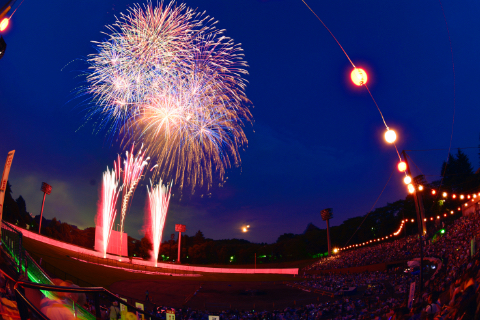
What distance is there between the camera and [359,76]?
9922mm

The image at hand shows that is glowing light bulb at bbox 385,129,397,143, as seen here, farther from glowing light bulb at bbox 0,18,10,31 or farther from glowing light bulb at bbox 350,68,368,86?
glowing light bulb at bbox 0,18,10,31

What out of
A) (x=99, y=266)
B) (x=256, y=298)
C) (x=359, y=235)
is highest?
(x=359, y=235)

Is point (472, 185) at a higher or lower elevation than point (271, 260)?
higher

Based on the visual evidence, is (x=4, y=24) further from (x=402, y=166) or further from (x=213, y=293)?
(x=213, y=293)

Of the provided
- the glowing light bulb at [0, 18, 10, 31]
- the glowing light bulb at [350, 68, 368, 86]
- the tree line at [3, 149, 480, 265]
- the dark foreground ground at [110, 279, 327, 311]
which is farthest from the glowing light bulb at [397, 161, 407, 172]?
the tree line at [3, 149, 480, 265]

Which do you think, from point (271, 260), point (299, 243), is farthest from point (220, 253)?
point (299, 243)

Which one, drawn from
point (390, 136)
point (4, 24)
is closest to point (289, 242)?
point (390, 136)

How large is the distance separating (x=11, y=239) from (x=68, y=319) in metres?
6.83

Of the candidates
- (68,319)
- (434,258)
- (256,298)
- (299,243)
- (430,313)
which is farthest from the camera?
(299,243)

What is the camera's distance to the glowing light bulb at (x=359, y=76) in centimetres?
983

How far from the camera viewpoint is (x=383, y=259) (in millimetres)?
37188

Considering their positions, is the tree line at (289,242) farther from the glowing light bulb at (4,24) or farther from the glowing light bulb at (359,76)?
the glowing light bulb at (4,24)

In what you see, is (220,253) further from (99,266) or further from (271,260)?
(99,266)

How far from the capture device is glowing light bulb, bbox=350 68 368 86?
9.83 metres
